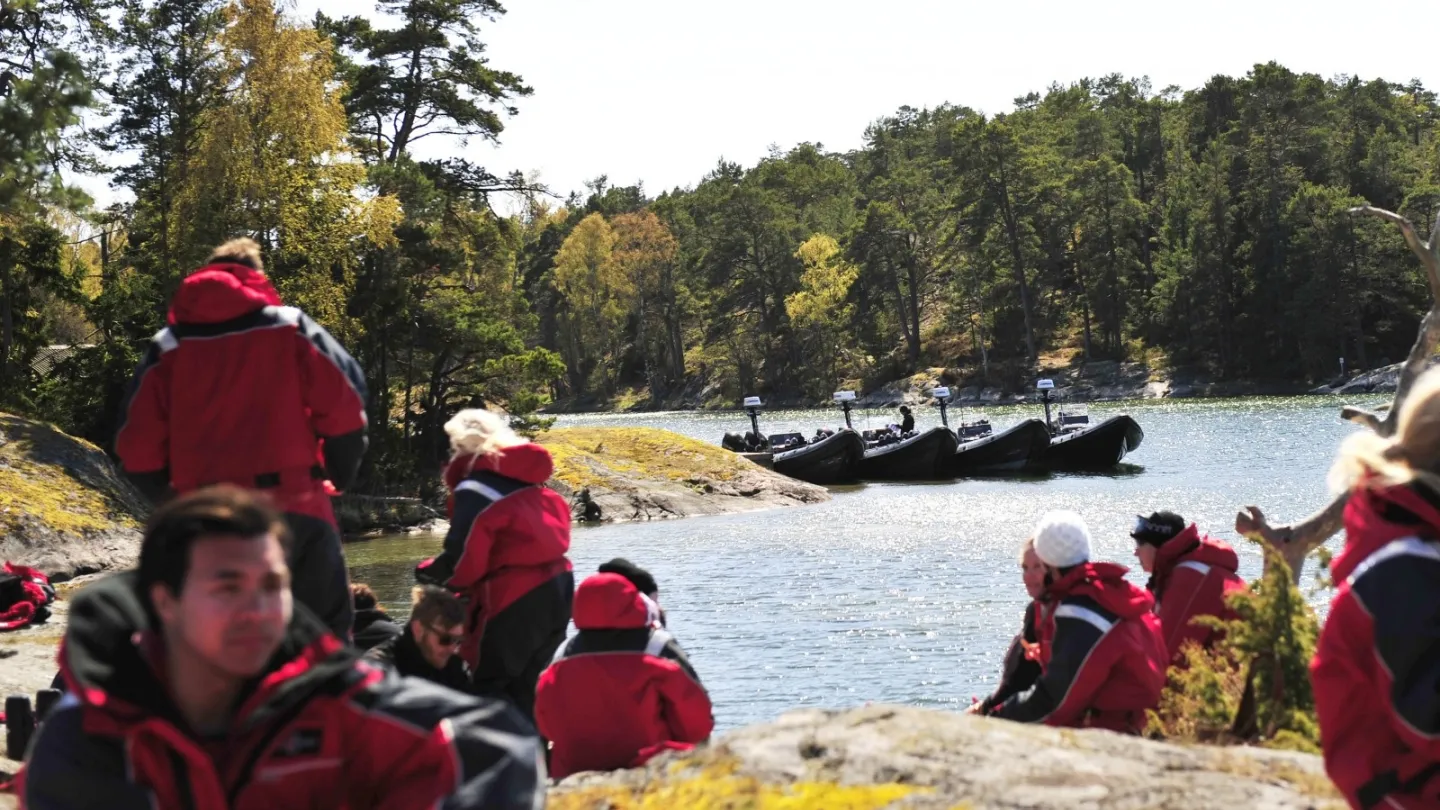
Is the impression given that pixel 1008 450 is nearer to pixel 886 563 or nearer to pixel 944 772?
pixel 886 563

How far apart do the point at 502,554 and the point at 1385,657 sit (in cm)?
352

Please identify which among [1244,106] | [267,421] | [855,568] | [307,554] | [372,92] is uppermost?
[1244,106]

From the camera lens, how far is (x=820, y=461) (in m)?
37.3

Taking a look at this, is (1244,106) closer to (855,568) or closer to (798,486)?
(798,486)

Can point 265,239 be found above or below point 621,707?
above

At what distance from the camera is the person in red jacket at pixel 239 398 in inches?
177

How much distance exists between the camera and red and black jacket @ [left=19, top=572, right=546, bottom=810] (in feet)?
7.14

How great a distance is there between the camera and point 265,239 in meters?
30.0

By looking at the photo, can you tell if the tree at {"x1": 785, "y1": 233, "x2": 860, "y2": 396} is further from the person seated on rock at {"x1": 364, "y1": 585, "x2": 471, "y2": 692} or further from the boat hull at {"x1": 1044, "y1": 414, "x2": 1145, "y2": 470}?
the person seated on rock at {"x1": 364, "y1": 585, "x2": 471, "y2": 692}

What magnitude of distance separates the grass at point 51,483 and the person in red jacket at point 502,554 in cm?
1237

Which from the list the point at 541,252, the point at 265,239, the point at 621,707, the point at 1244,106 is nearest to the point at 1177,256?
the point at 1244,106

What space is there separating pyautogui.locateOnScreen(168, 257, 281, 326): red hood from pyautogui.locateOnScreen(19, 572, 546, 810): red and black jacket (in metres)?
2.35

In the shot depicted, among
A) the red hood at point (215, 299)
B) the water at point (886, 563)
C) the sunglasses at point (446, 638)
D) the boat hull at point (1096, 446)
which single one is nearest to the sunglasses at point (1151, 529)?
the sunglasses at point (446, 638)

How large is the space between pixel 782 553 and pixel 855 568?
2.12m
